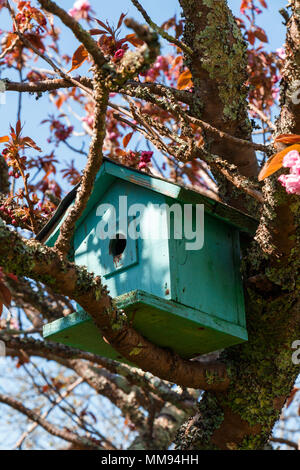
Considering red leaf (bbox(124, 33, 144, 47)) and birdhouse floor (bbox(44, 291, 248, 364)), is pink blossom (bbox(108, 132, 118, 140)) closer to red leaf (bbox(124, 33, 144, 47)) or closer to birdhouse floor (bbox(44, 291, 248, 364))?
red leaf (bbox(124, 33, 144, 47))

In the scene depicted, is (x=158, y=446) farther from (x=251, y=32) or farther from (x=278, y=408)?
(x=251, y=32)

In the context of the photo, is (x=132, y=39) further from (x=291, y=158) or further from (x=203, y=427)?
(x=203, y=427)

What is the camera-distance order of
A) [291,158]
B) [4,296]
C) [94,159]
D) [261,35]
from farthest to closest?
[261,35], [4,296], [94,159], [291,158]

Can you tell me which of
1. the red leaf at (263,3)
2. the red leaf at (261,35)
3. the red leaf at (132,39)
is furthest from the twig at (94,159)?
the red leaf at (263,3)

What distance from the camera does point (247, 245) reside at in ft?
10.6

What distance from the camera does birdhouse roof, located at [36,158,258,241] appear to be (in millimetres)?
2752

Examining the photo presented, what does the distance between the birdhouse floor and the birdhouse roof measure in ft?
Result: 1.60

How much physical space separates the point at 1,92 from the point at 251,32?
254 centimetres

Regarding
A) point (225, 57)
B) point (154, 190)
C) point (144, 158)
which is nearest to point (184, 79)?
point (225, 57)

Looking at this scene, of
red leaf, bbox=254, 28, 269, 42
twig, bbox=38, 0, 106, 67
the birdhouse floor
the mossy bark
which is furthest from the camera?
red leaf, bbox=254, 28, 269, 42

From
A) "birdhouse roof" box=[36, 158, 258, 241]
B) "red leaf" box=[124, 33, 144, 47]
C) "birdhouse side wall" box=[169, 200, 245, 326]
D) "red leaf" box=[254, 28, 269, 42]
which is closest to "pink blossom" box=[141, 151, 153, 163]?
"birdhouse roof" box=[36, 158, 258, 241]

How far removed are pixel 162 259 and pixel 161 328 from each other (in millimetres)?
292

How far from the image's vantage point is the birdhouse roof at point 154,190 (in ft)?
9.03

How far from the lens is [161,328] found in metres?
2.70
